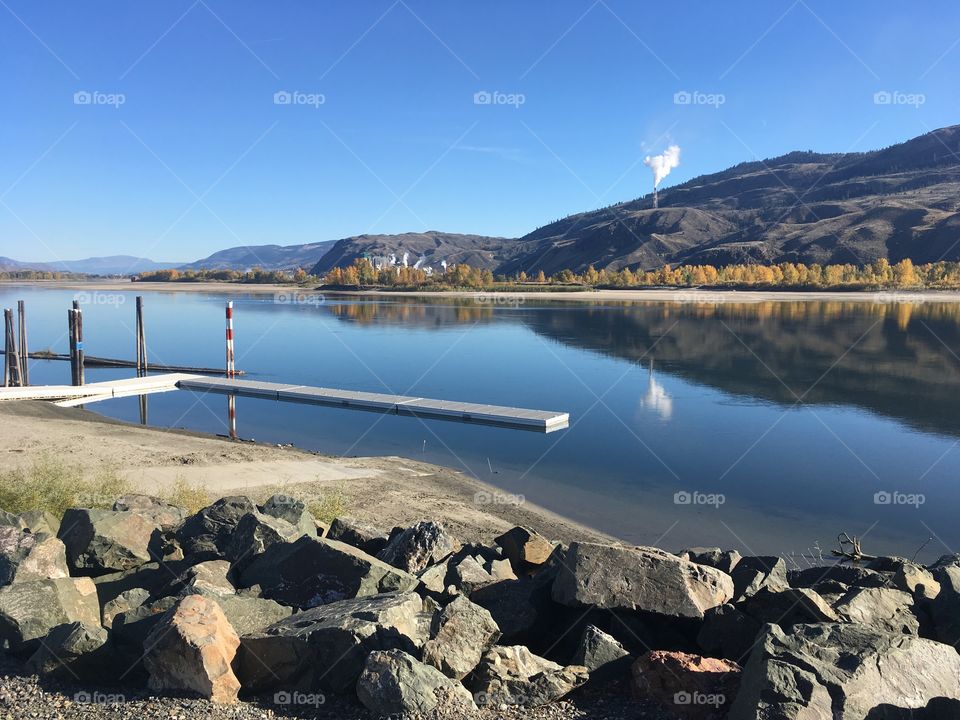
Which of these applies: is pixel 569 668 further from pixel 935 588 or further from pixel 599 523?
pixel 599 523

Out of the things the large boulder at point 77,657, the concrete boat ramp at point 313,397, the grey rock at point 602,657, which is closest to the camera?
the large boulder at point 77,657

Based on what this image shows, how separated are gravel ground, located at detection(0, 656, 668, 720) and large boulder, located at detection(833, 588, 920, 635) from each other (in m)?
2.00

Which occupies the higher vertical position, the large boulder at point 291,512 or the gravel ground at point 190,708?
the large boulder at point 291,512

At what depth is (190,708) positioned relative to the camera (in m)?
4.51

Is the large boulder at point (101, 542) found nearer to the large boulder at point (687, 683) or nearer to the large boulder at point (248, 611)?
the large boulder at point (248, 611)

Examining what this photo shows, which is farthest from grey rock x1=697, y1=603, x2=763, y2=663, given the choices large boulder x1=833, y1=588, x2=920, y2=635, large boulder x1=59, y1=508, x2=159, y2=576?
large boulder x1=59, y1=508, x2=159, y2=576

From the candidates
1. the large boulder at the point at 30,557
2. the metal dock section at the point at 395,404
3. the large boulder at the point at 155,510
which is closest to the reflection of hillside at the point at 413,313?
the metal dock section at the point at 395,404

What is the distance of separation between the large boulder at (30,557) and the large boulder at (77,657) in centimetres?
112

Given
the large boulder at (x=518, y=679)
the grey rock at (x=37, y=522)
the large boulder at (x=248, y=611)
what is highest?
the large boulder at (x=248, y=611)

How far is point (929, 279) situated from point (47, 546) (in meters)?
107

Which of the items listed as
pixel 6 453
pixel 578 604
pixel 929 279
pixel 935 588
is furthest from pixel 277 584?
pixel 929 279

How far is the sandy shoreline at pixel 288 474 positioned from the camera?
11219mm

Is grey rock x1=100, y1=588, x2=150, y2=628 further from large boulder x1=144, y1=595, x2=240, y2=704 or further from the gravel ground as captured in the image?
large boulder x1=144, y1=595, x2=240, y2=704

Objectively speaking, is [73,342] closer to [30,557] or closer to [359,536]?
[359,536]
